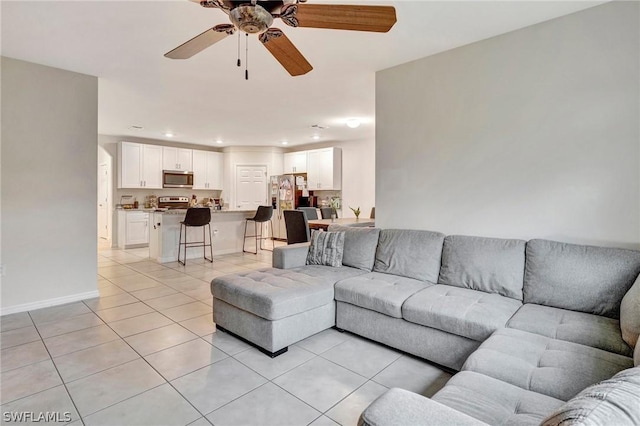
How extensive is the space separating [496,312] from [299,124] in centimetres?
481

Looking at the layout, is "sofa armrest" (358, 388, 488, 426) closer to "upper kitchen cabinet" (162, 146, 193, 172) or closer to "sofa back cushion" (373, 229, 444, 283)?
"sofa back cushion" (373, 229, 444, 283)

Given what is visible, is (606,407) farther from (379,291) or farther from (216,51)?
(216,51)

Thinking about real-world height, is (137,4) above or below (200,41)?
above

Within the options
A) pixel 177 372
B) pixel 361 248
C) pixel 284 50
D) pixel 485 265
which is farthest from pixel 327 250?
pixel 284 50

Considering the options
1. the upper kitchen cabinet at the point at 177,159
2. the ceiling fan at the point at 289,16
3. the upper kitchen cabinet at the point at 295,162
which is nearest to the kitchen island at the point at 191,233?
the upper kitchen cabinet at the point at 295,162

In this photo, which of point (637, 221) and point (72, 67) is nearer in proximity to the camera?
point (637, 221)

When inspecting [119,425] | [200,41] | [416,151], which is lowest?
[119,425]

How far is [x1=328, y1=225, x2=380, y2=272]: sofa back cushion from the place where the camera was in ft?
10.6

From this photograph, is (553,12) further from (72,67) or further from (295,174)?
(295,174)

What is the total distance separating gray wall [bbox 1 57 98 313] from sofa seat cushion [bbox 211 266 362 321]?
6.51 feet

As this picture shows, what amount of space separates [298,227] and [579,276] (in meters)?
3.27

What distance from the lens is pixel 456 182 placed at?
303 cm

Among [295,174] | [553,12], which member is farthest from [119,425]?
[295,174]

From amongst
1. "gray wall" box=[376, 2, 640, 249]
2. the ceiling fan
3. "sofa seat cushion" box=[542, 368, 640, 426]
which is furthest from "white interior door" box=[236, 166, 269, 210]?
"sofa seat cushion" box=[542, 368, 640, 426]
